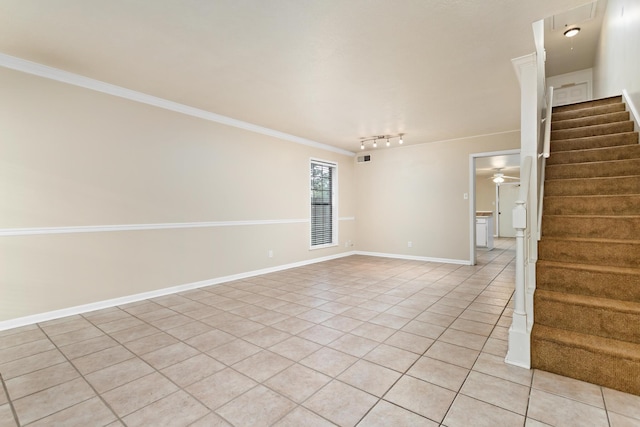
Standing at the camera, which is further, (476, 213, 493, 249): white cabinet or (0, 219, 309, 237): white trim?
(476, 213, 493, 249): white cabinet

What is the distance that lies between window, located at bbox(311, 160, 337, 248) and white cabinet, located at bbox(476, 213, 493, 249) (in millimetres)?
4249

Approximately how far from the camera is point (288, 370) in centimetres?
207

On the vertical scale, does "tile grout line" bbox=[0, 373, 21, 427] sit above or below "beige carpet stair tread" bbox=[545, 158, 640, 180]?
below

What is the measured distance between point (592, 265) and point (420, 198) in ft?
13.4

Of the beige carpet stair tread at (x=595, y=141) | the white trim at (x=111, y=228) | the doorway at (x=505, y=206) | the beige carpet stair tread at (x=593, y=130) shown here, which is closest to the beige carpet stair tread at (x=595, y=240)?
the beige carpet stair tread at (x=595, y=141)

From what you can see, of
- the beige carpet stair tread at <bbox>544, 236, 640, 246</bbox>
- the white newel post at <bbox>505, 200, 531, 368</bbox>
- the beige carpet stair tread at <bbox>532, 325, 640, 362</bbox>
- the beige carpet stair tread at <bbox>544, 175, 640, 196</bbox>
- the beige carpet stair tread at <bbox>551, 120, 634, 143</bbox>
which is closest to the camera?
the beige carpet stair tread at <bbox>532, 325, 640, 362</bbox>

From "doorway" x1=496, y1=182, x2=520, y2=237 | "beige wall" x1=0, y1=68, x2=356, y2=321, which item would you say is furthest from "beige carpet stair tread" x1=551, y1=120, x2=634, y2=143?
"doorway" x1=496, y1=182, x2=520, y2=237

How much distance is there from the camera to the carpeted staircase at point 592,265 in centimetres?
188

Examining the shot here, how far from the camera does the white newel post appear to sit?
2.06m

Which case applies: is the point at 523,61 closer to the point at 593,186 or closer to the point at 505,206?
the point at 593,186

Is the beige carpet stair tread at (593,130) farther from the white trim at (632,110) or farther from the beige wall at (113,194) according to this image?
the beige wall at (113,194)

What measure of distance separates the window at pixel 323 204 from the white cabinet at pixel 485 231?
4.25 metres

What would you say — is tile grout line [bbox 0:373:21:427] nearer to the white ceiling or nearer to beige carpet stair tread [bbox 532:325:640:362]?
the white ceiling

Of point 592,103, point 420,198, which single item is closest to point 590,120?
point 592,103
